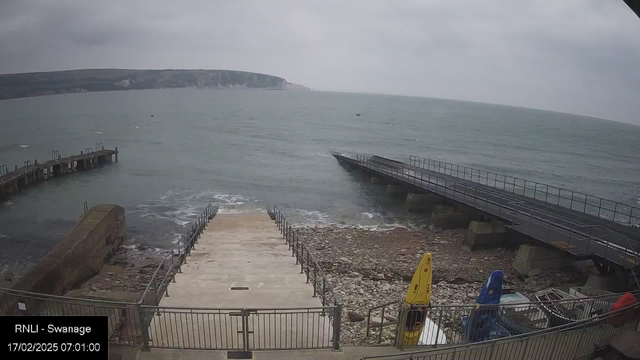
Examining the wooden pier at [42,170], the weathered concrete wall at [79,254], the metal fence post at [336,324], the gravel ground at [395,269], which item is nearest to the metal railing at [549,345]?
the metal fence post at [336,324]

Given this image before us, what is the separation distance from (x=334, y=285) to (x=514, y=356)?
9.69 meters

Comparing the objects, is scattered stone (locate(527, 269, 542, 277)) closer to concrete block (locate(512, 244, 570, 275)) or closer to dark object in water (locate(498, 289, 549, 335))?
concrete block (locate(512, 244, 570, 275))

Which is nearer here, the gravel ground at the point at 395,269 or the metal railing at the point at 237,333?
the metal railing at the point at 237,333

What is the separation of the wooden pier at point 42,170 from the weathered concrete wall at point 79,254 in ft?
59.4

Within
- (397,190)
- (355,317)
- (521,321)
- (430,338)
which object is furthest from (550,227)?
(397,190)

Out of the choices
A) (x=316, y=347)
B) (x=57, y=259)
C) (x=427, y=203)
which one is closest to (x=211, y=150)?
(x=427, y=203)

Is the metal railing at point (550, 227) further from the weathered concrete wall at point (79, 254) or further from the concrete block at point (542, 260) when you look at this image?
the weathered concrete wall at point (79, 254)

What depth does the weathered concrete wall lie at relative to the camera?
14485 millimetres

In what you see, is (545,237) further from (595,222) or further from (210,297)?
(210,297)

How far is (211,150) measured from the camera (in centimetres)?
6316

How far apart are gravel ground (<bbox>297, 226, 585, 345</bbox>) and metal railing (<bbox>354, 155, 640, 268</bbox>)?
5.14ft

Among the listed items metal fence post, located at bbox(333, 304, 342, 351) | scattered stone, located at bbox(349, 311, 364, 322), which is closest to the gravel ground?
scattered stone, located at bbox(349, 311, 364, 322)

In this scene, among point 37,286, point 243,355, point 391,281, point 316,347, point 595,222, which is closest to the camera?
point 243,355

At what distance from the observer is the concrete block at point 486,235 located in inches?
878
